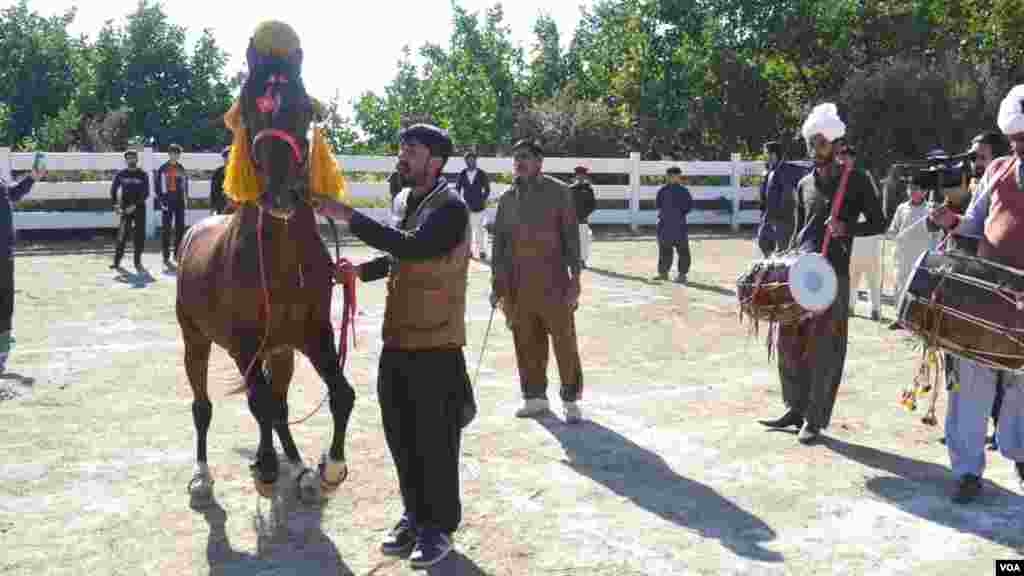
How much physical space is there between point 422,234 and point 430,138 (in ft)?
1.51

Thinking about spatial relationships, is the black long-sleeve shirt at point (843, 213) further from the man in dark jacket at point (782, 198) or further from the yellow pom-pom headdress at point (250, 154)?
the man in dark jacket at point (782, 198)

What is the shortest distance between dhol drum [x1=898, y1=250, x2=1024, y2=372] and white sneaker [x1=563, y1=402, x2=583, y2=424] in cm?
245

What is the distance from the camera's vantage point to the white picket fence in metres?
18.0

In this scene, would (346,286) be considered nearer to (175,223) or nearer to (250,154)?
(250,154)

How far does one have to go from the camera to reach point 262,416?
16.5 ft

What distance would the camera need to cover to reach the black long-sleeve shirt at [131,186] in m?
14.5

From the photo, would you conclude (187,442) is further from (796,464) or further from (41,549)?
(796,464)

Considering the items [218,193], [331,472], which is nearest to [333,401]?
[331,472]

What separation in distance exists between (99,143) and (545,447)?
22.8m

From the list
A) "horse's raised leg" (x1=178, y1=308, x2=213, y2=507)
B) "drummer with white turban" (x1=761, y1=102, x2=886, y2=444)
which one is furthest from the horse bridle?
"drummer with white turban" (x1=761, y1=102, x2=886, y2=444)

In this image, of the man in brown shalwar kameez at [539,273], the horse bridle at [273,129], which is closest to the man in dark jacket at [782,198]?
the man in brown shalwar kameez at [539,273]

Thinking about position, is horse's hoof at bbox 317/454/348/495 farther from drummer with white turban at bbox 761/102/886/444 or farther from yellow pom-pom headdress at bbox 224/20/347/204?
drummer with white turban at bbox 761/102/886/444

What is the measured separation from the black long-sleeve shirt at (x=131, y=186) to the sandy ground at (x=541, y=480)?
497 cm

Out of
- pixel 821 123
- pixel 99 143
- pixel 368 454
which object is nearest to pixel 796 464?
pixel 821 123
